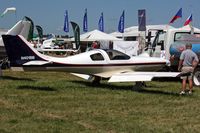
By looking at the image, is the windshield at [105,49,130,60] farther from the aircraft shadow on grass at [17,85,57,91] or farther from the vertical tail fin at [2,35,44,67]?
the vertical tail fin at [2,35,44,67]

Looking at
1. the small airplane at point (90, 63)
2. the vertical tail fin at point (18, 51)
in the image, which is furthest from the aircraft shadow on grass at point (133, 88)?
the vertical tail fin at point (18, 51)

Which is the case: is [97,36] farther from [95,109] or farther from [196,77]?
[95,109]

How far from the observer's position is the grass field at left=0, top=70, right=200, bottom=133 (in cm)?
843

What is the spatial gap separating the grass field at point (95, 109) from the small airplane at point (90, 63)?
0.56 m

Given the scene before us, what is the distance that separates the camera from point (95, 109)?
10641 millimetres

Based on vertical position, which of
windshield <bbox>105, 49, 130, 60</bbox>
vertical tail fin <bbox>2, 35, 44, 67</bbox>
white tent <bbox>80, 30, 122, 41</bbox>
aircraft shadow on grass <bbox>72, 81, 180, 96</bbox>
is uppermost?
vertical tail fin <bbox>2, 35, 44, 67</bbox>

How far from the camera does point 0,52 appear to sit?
23812mm

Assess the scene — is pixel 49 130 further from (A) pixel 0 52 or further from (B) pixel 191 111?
(A) pixel 0 52

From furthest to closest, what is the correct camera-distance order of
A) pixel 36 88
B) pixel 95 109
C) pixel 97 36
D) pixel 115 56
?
pixel 97 36 < pixel 115 56 < pixel 36 88 < pixel 95 109

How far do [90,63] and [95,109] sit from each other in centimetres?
454

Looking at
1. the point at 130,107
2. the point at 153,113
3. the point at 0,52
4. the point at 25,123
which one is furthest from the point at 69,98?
the point at 0,52

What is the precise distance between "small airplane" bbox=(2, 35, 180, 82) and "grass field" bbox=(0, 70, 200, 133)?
1.83 feet

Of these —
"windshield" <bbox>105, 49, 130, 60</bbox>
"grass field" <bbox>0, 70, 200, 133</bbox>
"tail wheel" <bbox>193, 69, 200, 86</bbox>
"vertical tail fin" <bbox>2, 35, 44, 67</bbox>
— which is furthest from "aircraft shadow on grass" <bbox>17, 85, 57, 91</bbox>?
"tail wheel" <bbox>193, 69, 200, 86</bbox>

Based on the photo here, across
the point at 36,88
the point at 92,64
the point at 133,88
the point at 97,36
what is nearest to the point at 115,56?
the point at 92,64
